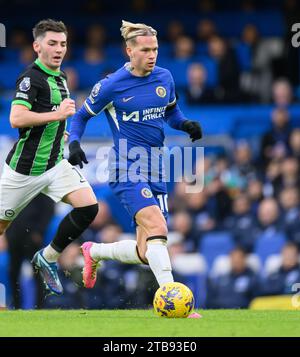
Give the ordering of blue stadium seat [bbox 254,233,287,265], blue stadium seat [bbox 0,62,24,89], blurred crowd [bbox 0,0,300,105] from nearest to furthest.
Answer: blue stadium seat [bbox 254,233,287,265], blurred crowd [bbox 0,0,300,105], blue stadium seat [bbox 0,62,24,89]

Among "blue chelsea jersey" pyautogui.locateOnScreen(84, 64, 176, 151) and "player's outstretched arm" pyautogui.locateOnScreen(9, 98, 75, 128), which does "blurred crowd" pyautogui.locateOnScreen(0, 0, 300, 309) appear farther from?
"player's outstretched arm" pyautogui.locateOnScreen(9, 98, 75, 128)

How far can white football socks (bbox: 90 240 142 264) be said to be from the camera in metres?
10.7

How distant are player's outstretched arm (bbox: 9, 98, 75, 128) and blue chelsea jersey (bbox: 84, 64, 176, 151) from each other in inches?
17.5

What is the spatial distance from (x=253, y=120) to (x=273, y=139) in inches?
35.1

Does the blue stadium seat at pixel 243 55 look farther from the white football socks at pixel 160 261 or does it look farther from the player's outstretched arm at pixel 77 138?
the white football socks at pixel 160 261

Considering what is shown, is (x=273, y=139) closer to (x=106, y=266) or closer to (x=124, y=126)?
(x=106, y=266)

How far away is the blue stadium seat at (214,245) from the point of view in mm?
15055

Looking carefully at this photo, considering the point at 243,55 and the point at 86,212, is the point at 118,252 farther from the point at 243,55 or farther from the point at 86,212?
the point at 243,55

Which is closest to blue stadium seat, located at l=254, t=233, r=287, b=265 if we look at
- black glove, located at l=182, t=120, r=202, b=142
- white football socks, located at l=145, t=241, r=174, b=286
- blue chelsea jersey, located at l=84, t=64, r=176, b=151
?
black glove, located at l=182, t=120, r=202, b=142

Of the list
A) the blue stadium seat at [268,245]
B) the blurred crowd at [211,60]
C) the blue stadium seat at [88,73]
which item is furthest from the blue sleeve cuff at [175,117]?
the blue stadium seat at [88,73]

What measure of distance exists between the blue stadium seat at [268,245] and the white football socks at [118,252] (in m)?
4.15

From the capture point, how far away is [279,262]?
46.7 ft

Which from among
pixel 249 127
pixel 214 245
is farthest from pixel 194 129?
pixel 249 127
